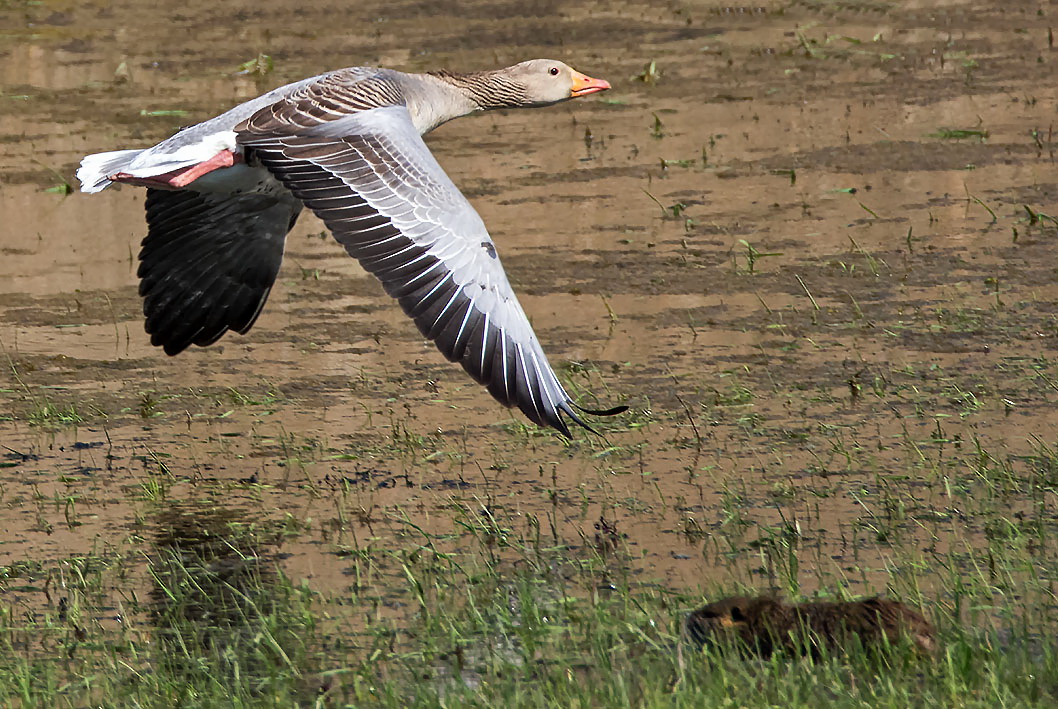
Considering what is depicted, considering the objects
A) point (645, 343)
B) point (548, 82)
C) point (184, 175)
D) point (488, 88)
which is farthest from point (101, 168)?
point (645, 343)

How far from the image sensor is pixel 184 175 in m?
6.42

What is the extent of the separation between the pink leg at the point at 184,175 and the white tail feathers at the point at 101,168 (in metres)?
0.10

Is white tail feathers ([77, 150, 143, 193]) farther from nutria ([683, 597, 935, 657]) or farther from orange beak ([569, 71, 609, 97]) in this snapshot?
nutria ([683, 597, 935, 657])

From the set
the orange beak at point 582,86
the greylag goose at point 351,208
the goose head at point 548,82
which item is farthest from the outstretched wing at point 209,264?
the orange beak at point 582,86

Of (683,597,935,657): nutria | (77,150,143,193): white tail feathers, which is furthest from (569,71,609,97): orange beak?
(683,597,935,657): nutria

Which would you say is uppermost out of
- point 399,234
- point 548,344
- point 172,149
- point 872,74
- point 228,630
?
point 872,74

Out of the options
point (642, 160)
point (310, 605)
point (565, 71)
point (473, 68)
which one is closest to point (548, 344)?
point (565, 71)

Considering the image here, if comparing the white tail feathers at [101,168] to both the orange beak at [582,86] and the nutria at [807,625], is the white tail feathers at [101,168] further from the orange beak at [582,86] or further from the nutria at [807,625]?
the nutria at [807,625]

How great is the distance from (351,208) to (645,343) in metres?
2.93

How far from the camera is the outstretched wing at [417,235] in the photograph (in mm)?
5414

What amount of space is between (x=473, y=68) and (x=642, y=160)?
3.08 meters

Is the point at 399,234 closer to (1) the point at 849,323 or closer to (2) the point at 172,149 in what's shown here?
(2) the point at 172,149

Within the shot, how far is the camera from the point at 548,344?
8.55m

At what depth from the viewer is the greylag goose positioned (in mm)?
5480
